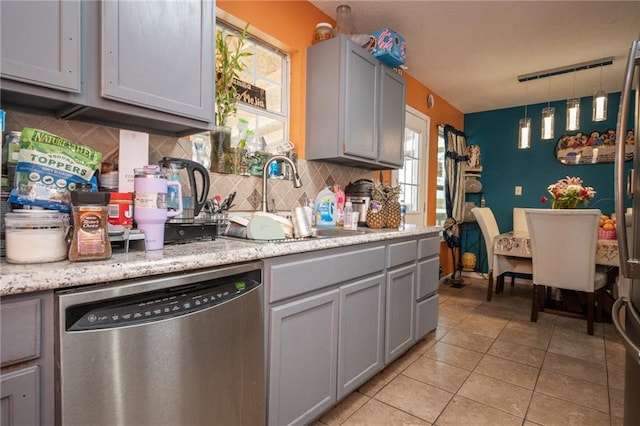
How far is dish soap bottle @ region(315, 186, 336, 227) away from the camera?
2291 millimetres

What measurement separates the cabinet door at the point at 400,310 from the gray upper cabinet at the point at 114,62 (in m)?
1.41

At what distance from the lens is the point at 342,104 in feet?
7.51

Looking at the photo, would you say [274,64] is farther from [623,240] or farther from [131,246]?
[623,240]

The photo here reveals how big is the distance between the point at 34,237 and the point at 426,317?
2377 mm

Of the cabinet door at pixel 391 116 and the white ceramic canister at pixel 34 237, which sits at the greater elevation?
the cabinet door at pixel 391 116

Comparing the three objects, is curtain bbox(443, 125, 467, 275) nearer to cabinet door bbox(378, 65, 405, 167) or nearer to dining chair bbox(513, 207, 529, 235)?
dining chair bbox(513, 207, 529, 235)

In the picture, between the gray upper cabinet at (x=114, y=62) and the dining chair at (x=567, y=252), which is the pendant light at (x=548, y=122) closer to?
Answer: the dining chair at (x=567, y=252)

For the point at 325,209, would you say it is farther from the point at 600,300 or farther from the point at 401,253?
the point at 600,300

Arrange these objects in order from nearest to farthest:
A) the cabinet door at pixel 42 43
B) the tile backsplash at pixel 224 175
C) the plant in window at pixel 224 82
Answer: the cabinet door at pixel 42 43
the tile backsplash at pixel 224 175
the plant in window at pixel 224 82

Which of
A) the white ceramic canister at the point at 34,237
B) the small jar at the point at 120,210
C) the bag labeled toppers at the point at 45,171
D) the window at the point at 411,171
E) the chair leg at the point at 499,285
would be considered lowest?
the chair leg at the point at 499,285

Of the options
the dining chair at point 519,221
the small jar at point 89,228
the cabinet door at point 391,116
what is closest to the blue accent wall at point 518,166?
the dining chair at point 519,221

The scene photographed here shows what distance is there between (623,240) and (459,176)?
402 centimetres

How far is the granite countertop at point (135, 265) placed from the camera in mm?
713

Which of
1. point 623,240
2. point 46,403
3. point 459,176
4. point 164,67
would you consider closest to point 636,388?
point 623,240
